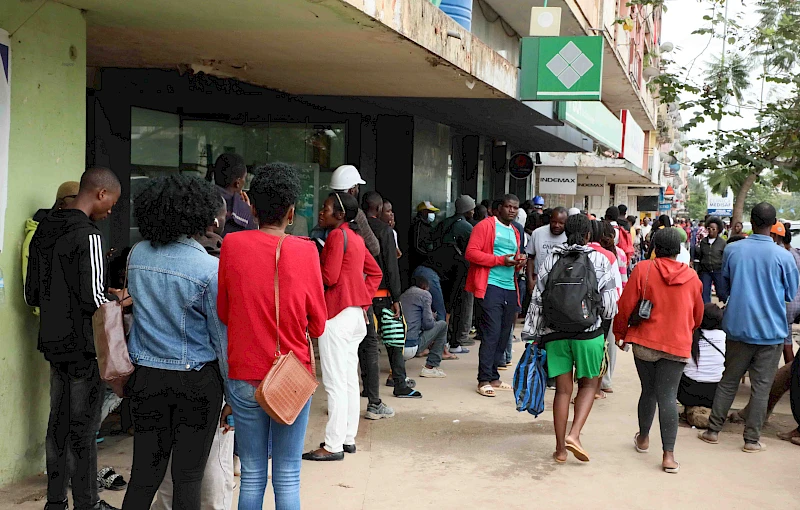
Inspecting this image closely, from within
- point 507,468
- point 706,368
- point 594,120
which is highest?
point 594,120

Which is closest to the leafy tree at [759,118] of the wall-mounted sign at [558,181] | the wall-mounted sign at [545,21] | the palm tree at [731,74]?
the palm tree at [731,74]

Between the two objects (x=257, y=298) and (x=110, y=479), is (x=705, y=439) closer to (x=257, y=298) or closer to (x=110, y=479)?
(x=110, y=479)

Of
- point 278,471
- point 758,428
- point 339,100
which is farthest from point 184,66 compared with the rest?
point 758,428

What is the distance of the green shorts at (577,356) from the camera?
6.05m

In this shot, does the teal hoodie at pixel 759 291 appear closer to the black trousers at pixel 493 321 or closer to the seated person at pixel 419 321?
the black trousers at pixel 493 321

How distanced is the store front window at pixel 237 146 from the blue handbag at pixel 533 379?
4089mm

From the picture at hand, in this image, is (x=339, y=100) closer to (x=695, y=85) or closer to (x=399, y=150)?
(x=399, y=150)

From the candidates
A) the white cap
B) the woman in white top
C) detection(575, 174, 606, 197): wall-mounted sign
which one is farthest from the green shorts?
detection(575, 174, 606, 197): wall-mounted sign

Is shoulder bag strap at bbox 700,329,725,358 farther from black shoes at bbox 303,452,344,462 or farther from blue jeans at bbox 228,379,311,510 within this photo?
blue jeans at bbox 228,379,311,510

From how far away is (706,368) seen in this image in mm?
7344

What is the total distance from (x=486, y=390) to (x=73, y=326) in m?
4.71

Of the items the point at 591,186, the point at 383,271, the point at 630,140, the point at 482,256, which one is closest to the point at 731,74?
the point at 630,140

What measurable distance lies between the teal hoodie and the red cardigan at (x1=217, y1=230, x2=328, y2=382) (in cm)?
422

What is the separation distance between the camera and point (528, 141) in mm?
16969
